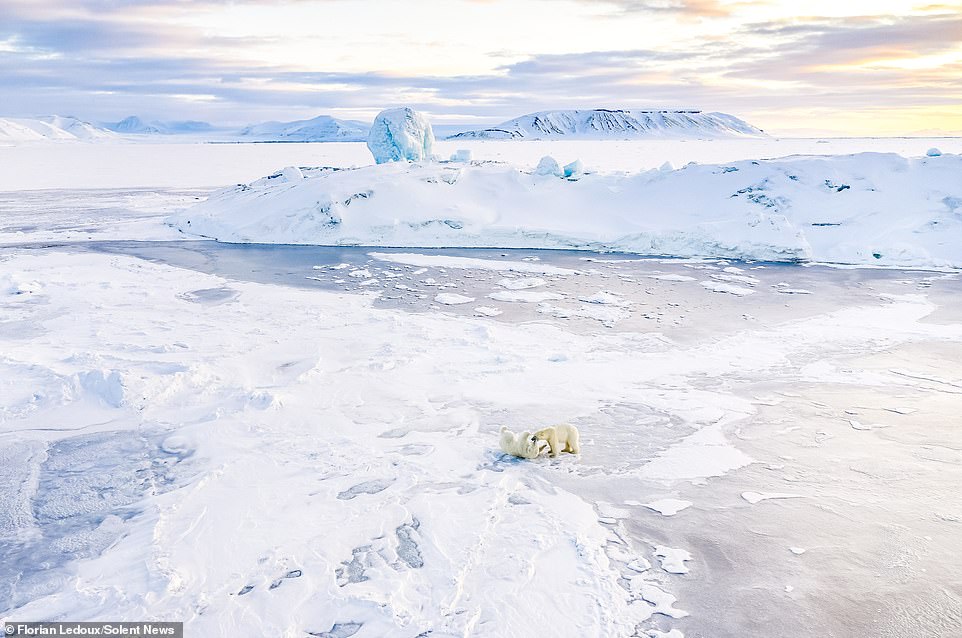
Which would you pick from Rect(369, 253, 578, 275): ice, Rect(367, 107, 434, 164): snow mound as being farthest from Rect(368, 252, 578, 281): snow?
Rect(367, 107, 434, 164): snow mound

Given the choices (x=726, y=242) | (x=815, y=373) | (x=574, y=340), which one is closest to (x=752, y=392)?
(x=815, y=373)

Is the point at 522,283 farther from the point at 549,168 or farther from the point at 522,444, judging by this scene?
the point at 549,168

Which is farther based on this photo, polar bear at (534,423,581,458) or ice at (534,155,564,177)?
ice at (534,155,564,177)

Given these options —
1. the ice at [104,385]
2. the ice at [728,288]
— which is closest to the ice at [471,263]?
the ice at [728,288]

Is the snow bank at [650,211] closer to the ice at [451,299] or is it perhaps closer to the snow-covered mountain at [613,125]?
the ice at [451,299]

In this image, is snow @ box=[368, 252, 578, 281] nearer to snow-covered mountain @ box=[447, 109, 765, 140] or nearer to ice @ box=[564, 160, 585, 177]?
ice @ box=[564, 160, 585, 177]

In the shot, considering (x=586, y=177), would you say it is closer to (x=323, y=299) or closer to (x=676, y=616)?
(x=323, y=299)
